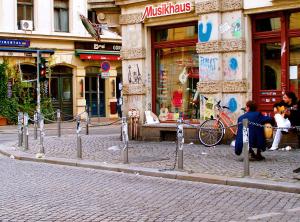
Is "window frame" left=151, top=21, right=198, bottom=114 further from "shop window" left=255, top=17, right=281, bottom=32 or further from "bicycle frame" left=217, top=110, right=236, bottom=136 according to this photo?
"bicycle frame" left=217, top=110, right=236, bottom=136

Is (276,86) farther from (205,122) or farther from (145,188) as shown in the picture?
(145,188)

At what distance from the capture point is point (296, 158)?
1364cm

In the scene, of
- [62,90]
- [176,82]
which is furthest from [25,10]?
[176,82]

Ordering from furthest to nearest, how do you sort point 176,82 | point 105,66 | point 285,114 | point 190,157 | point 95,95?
point 95,95 < point 105,66 < point 176,82 < point 285,114 < point 190,157

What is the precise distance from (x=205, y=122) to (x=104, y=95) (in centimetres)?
2207

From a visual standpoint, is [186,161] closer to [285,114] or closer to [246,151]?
[246,151]

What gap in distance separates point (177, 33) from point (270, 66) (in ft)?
11.4

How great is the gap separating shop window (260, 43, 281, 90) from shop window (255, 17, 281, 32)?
0.43 m

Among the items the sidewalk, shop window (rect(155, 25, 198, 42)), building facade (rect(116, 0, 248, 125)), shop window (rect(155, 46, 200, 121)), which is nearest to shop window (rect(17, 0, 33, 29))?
building facade (rect(116, 0, 248, 125))

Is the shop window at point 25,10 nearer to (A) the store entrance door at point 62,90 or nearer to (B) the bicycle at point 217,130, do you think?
(A) the store entrance door at point 62,90

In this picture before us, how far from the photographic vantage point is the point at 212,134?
55.2 feet

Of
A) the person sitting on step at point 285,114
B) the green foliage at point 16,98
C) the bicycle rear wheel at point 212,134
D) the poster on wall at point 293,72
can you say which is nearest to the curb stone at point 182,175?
the bicycle rear wheel at point 212,134

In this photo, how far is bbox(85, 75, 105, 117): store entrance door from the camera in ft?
124

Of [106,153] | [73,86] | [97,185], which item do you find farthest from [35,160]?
[73,86]
